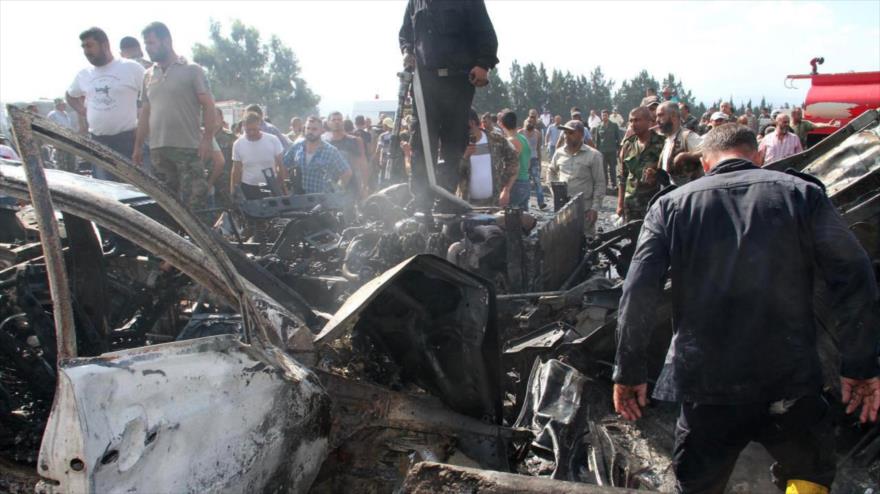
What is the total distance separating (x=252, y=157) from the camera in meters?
7.68

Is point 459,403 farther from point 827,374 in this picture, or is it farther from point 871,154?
point 871,154

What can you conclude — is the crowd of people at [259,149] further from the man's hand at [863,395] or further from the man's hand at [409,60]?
the man's hand at [863,395]

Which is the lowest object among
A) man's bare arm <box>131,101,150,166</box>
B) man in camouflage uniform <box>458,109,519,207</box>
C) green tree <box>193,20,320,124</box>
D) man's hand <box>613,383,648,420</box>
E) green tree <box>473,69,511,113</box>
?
man's hand <box>613,383,648,420</box>

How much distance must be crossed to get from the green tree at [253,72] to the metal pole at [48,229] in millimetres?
57930

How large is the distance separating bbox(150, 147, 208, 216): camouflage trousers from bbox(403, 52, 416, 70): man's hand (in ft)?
7.94

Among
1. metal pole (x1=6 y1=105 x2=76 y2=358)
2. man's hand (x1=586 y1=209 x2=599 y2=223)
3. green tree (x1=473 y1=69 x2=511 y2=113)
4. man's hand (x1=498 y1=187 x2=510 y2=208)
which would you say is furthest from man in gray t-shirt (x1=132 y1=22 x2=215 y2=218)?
green tree (x1=473 y1=69 x2=511 y2=113)

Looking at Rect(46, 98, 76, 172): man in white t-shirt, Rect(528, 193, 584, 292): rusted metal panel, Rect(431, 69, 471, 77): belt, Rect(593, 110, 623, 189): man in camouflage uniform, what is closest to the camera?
Rect(528, 193, 584, 292): rusted metal panel

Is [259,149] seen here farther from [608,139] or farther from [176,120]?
[608,139]

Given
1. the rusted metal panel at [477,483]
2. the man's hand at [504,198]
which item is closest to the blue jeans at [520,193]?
the man's hand at [504,198]

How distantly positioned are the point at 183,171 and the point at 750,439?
5649mm

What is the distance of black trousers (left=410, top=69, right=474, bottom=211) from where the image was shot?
5.40 m

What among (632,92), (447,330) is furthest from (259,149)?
(632,92)

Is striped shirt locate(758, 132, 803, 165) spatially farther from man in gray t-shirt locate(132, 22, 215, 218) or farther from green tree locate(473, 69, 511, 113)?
green tree locate(473, 69, 511, 113)

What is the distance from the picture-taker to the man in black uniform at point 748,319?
2.33 metres
